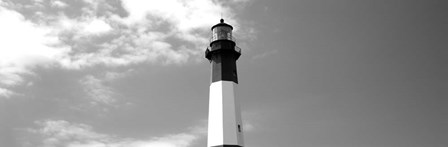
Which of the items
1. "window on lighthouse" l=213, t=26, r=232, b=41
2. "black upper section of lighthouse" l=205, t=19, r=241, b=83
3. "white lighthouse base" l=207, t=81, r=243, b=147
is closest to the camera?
"white lighthouse base" l=207, t=81, r=243, b=147

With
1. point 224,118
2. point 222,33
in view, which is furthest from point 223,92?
point 222,33

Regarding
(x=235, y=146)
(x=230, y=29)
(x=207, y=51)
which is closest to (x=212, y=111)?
(x=235, y=146)

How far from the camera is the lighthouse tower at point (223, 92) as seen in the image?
95.4 ft

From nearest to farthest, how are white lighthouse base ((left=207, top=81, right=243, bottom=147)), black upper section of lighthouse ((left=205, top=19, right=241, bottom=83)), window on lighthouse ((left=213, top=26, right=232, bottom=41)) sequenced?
1. white lighthouse base ((left=207, top=81, right=243, bottom=147))
2. black upper section of lighthouse ((left=205, top=19, right=241, bottom=83))
3. window on lighthouse ((left=213, top=26, right=232, bottom=41))

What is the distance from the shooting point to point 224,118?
29.4m

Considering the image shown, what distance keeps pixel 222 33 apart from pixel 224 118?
7.40 meters

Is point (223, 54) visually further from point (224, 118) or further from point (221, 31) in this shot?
point (224, 118)

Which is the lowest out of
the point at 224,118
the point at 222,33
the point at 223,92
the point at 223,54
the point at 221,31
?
the point at 224,118

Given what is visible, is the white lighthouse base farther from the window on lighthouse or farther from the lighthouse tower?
the window on lighthouse

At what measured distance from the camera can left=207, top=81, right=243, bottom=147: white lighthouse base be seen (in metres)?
28.9

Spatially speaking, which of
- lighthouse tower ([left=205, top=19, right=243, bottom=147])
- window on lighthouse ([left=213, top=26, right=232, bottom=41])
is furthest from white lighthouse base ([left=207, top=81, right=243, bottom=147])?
window on lighthouse ([left=213, top=26, right=232, bottom=41])

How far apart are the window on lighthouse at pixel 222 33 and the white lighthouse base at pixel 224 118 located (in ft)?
13.2

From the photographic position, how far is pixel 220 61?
31.5 m

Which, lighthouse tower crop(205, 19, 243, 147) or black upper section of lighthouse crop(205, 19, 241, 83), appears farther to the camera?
black upper section of lighthouse crop(205, 19, 241, 83)
